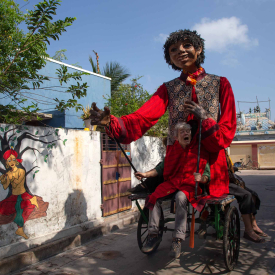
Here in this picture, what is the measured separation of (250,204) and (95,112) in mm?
2328

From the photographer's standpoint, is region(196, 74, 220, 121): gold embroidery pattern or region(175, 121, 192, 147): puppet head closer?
region(175, 121, 192, 147): puppet head

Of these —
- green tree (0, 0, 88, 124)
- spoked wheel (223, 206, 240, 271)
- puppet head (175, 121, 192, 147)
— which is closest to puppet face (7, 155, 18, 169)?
green tree (0, 0, 88, 124)

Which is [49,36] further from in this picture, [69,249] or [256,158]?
[256,158]

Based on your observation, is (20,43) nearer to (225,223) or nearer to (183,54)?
(183,54)

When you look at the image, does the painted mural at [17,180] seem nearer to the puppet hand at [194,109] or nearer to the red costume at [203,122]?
the red costume at [203,122]

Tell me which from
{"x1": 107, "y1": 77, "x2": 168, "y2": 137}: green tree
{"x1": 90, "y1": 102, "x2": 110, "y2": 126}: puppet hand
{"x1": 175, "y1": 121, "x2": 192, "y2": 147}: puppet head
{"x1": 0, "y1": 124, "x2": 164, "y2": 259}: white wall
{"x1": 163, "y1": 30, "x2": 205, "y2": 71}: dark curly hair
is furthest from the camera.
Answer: {"x1": 107, "y1": 77, "x2": 168, "y2": 137}: green tree

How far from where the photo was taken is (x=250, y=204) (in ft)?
11.7

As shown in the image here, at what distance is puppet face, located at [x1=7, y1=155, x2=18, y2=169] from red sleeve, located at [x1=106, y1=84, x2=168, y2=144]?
189cm

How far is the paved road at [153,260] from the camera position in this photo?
135 inches

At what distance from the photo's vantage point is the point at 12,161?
3959 millimetres

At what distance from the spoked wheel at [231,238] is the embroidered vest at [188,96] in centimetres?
112

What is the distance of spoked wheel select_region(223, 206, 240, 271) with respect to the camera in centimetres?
304

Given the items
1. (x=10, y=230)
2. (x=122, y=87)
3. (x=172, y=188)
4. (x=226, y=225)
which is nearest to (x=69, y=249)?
(x=10, y=230)

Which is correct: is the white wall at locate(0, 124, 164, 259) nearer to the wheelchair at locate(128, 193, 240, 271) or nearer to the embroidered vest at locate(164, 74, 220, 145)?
the wheelchair at locate(128, 193, 240, 271)
